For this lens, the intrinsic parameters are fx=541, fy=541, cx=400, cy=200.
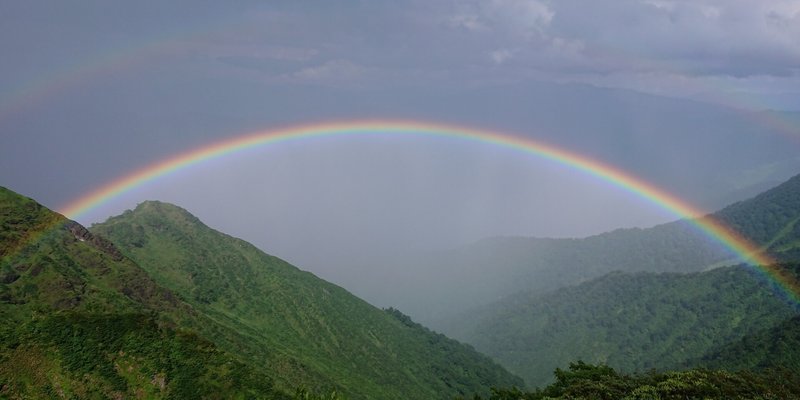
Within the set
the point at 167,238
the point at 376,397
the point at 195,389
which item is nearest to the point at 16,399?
the point at 195,389

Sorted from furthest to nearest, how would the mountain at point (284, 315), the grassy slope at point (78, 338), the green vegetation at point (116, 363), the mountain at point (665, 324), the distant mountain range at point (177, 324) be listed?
the mountain at point (665, 324) → the mountain at point (284, 315) → the distant mountain range at point (177, 324) → the grassy slope at point (78, 338) → the green vegetation at point (116, 363)

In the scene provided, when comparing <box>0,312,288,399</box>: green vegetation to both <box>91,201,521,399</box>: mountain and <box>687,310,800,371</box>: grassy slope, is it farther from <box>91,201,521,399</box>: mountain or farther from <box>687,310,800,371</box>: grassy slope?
<box>687,310,800,371</box>: grassy slope

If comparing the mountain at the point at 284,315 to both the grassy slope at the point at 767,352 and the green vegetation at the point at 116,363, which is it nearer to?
the green vegetation at the point at 116,363

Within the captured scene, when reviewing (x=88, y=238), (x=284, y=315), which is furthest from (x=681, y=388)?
(x=284, y=315)

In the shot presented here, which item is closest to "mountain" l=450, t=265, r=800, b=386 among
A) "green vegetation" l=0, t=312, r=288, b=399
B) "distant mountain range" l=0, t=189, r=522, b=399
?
"distant mountain range" l=0, t=189, r=522, b=399

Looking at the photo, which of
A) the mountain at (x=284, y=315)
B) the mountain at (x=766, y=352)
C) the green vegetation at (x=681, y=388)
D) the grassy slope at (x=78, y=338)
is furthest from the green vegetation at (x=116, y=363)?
the mountain at (x=766, y=352)

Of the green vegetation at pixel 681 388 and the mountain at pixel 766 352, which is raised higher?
the mountain at pixel 766 352
